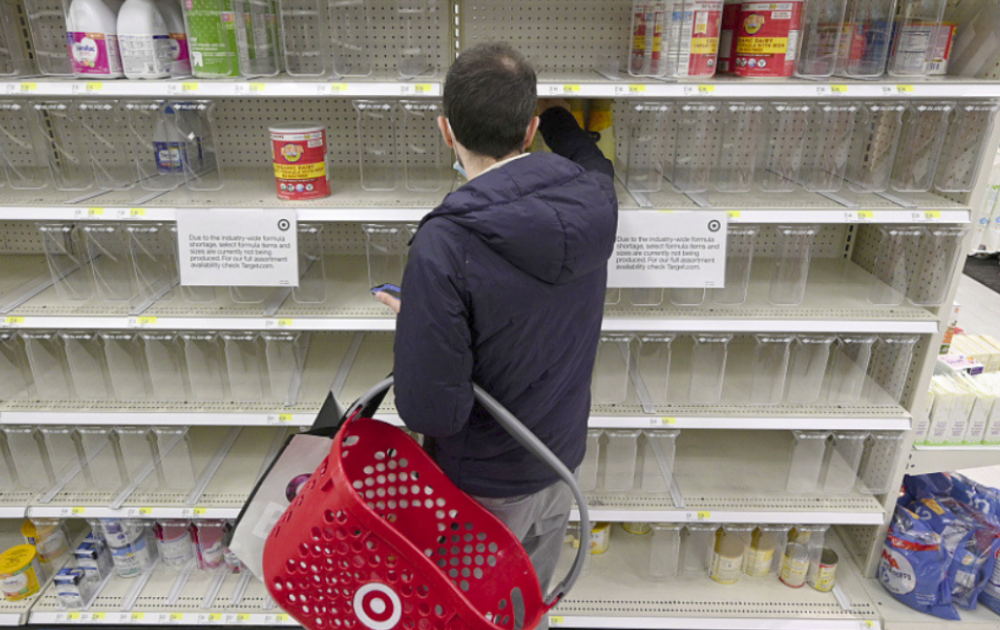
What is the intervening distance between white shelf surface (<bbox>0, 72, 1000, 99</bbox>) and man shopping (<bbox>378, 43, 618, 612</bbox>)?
491mm

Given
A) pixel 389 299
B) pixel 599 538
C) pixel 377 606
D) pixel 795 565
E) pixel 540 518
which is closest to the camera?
pixel 377 606

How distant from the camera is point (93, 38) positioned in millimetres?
1795

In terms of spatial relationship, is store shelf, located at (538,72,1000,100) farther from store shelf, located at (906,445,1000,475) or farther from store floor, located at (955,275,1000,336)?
store floor, located at (955,275,1000,336)

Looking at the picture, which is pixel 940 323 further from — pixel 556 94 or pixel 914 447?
pixel 556 94

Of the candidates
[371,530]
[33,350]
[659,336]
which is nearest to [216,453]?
[33,350]

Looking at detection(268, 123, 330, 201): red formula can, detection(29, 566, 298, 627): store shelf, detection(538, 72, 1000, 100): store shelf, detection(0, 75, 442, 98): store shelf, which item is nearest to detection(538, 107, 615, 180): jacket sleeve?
detection(538, 72, 1000, 100): store shelf

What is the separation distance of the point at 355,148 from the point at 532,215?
1.35 metres

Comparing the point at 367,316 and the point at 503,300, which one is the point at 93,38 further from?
the point at 503,300

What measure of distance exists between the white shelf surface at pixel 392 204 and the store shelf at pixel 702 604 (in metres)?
1.34

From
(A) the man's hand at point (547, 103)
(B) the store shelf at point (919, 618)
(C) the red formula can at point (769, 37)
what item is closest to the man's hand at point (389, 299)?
(A) the man's hand at point (547, 103)

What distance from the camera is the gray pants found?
62.6 inches

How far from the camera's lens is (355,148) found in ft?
7.64

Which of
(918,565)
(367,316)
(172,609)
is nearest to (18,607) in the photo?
(172,609)

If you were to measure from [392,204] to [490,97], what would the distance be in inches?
30.1
